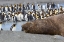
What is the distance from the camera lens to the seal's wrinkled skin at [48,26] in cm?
284

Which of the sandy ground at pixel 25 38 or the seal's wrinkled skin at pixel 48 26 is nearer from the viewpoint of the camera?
the sandy ground at pixel 25 38

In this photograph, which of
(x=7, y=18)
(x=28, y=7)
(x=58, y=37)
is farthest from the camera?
(x=28, y=7)

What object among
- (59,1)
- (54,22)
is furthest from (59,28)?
(59,1)

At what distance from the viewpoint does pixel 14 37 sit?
2.69 metres

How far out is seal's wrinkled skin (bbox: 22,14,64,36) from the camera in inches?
112

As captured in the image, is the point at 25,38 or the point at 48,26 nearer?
the point at 25,38

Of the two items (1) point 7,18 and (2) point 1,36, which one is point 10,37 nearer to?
(2) point 1,36

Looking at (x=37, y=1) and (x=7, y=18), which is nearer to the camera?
(x=7, y=18)

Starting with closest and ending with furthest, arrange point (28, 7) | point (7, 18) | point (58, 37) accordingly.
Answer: point (58, 37), point (7, 18), point (28, 7)

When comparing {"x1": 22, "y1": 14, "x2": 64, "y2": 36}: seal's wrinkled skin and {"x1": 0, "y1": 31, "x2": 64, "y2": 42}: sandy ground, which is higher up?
{"x1": 22, "y1": 14, "x2": 64, "y2": 36}: seal's wrinkled skin

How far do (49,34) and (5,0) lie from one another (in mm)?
19287

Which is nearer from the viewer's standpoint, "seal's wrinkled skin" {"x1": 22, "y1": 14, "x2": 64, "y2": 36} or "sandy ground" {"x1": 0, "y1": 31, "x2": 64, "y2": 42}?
"sandy ground" {"x1": 0, "y1": 31, "x2": 64, "y2": 42}

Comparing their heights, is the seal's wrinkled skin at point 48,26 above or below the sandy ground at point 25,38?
above

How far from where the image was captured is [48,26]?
9.53 ft
